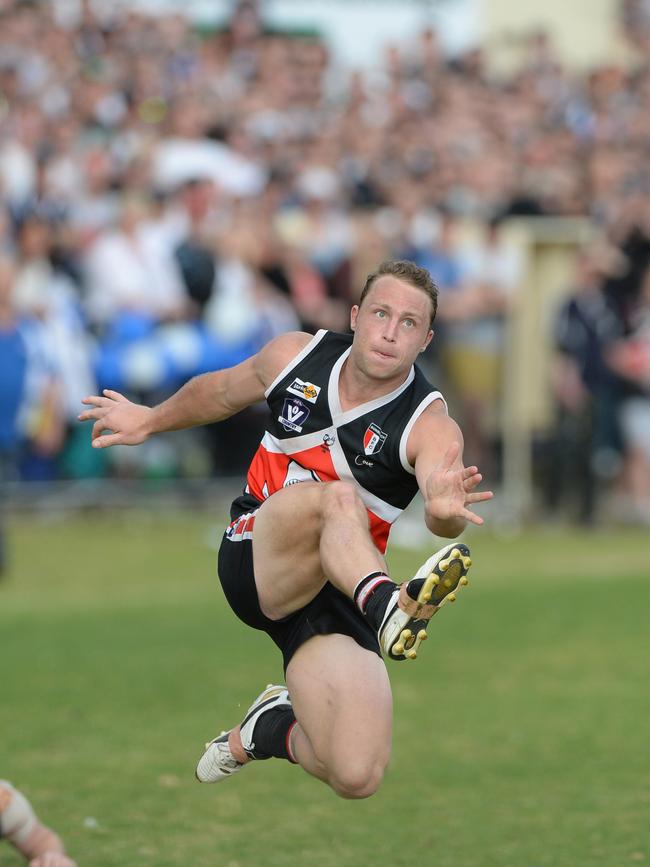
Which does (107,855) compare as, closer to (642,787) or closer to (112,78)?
(642,787)

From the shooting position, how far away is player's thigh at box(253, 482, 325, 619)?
5.38 meters

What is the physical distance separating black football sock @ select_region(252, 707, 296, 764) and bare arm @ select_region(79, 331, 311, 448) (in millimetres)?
1139

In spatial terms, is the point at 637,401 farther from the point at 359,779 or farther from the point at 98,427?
the point at 359,779

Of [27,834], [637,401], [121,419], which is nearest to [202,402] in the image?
[121,419]

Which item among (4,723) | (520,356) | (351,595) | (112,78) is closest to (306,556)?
(351,595)

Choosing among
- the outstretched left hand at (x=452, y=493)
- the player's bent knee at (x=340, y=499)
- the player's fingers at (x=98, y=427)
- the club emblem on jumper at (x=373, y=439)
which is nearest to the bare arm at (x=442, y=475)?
the outstretched left hand at (x=452, y=493)

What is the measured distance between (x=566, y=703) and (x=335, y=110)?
11041 millimetres

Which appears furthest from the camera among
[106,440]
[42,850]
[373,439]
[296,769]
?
[296,769]

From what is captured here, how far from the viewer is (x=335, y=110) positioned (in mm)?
18469

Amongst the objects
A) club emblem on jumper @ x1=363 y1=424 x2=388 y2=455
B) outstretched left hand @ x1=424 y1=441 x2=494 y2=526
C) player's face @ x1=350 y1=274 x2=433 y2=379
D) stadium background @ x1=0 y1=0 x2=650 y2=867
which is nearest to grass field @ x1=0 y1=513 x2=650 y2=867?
stadium background @ x1=0 y1=0 x2=650 y2=867

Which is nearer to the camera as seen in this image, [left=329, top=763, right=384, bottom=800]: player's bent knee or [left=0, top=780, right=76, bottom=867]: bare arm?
[left=329, top=763, right=384, bottom=800]: player's bent knee

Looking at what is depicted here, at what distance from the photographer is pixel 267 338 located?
577 inches

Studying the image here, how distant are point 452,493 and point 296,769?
10.7ft

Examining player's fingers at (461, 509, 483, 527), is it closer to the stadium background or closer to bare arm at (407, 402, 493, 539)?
bare arm at (407, 402, 493, 539)
